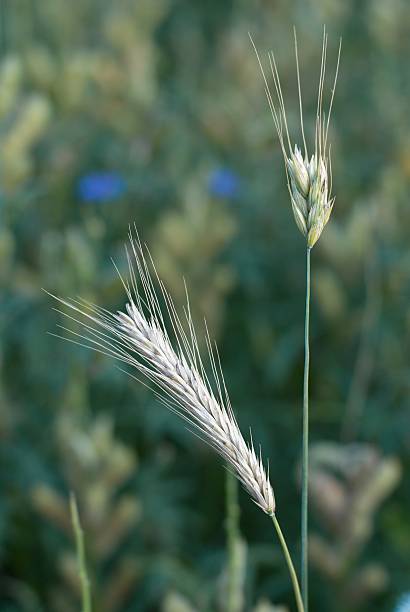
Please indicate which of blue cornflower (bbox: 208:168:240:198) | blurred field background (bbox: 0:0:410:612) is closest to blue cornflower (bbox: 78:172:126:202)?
blurred field background (bbox: 0:0:410:612)

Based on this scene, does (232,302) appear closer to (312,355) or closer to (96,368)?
(312,355)

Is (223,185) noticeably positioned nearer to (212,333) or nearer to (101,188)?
(101,188)

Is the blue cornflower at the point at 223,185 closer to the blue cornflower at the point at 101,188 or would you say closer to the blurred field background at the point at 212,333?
the blurred field background at the point at 212,333

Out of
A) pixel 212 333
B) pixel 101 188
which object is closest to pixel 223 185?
pixel 101 188

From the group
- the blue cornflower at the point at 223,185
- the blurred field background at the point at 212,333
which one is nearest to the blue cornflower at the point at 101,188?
the blurred field background at the point at 212,333

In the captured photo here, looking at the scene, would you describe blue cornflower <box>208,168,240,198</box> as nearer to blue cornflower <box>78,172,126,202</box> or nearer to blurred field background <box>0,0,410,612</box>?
blurred field background <box>0,0,410,612</box>

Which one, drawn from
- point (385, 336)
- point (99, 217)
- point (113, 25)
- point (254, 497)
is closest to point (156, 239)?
point (99, 217)

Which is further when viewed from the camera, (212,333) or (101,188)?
Answer: (101,188)
